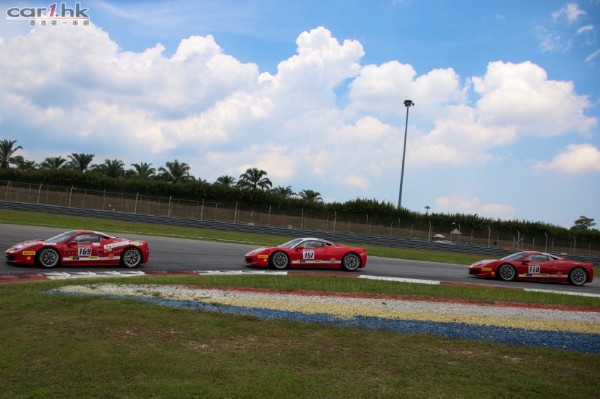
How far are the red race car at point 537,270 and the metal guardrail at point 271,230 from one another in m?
20.9

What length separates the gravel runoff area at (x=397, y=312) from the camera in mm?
7781

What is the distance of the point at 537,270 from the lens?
1764cm

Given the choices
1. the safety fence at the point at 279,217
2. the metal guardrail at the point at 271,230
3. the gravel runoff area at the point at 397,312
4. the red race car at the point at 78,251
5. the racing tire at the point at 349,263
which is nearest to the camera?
the gravel runoff area at the point at 397,312

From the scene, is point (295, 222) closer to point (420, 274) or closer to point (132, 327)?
point (420, 274)

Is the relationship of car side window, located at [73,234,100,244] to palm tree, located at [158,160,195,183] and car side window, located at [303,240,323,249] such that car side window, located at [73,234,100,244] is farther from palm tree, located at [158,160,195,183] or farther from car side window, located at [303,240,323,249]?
palm tree, located at [158,160,195,183]

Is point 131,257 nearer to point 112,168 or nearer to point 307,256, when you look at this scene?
point 307,256

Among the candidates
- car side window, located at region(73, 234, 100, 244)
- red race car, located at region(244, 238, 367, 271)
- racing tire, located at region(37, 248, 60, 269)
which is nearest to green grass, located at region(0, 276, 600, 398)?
Answer: racing tire, located at region(37, 248, 60, 269)

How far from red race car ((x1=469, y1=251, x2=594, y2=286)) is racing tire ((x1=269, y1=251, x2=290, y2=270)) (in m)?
6.80

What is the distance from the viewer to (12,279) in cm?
1150

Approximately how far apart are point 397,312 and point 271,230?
99.8ft

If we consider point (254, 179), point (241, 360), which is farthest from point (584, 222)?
point (241, 360)

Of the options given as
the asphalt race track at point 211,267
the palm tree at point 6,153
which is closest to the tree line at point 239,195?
the palm tree at point 6,153

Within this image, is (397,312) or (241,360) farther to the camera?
(397,312)

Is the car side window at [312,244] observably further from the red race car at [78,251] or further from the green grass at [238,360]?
the green grass at [238,360]
